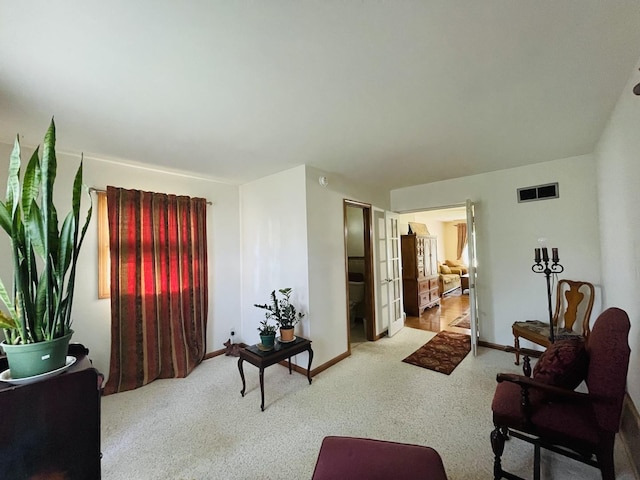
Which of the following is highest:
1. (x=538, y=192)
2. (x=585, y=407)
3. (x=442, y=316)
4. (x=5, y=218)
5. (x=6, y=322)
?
(x=538, y=192)

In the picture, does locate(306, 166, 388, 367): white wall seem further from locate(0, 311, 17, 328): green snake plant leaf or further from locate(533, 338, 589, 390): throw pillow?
locate(0, 311, 17, 328): green snake plant leaf

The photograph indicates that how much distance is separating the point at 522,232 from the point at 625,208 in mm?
1544

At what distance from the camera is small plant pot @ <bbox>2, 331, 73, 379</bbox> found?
98 cm

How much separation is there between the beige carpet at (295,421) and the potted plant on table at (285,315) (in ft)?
1.47

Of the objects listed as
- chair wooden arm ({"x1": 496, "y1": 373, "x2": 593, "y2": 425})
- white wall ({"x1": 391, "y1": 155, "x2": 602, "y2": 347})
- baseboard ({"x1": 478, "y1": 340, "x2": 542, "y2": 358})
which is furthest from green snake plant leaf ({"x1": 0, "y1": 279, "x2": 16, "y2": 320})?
baseboard ({"x1": 478, "y1": 340, "x2": 542, "y2": 358})

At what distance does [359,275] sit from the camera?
16.9 ft

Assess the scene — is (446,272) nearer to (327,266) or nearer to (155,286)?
(327,266)

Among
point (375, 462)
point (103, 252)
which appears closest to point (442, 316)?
point (375, 462)

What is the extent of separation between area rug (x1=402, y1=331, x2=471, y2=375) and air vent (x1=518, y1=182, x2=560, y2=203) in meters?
2.08

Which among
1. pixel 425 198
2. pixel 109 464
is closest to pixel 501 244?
pixel 425 198

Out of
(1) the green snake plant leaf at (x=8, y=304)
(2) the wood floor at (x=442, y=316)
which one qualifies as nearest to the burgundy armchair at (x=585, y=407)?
(1) the green snake plant leaf at (x=8, y=304)

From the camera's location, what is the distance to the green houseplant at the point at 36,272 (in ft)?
3.35

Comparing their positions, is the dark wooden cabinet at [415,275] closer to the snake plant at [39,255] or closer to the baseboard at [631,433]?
the baseboard at [631,433]

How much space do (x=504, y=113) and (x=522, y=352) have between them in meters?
2.91
